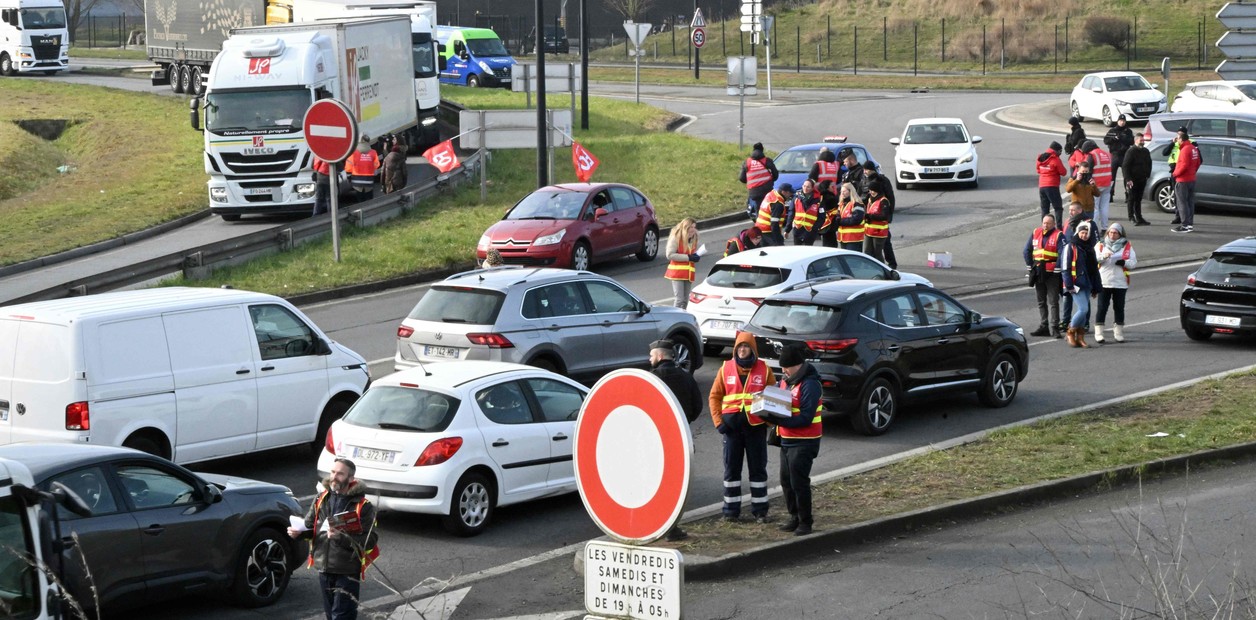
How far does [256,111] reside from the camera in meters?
28.4

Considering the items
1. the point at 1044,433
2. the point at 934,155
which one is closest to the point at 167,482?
the point at 1044,433

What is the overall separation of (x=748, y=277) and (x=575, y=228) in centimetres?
620

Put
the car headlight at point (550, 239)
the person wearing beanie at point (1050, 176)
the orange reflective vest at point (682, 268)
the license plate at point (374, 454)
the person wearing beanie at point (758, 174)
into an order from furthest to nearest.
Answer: the person wearing beanie at point (1050, 176)
the person wearing beanie at point (758, 174)
the car headlight at point (550, 239)
the orange reflective vest at point (682, 268)
the license plate at point (374, 454)

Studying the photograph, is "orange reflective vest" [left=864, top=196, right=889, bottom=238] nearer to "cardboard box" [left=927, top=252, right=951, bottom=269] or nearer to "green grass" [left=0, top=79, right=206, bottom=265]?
"cardboard box" [left=927, top=252, right=951, bottom=269]

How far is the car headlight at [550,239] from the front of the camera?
77.3 feet

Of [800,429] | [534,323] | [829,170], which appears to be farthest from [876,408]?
[829,170]

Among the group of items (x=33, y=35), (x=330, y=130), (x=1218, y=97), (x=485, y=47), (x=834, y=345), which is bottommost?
(x=834, y=345)

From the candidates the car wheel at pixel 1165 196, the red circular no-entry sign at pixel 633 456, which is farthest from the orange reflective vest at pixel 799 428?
the car wheel at pixel 1165 196

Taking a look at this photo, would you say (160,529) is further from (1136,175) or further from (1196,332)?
(1136,175)

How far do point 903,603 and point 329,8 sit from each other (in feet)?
102

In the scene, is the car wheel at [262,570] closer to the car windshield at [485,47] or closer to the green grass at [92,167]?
the green grass at [92,167]

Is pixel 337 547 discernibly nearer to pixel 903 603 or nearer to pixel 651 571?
pixel 903 603

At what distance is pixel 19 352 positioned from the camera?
41.0 ft

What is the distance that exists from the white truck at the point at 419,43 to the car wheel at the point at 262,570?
2865 cm
